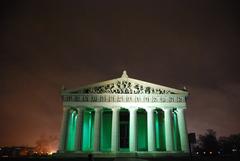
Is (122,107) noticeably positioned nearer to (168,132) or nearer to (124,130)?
(124,130)

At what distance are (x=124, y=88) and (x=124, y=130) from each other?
842 centimetres

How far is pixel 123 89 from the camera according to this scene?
37.9m

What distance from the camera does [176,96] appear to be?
3769cm

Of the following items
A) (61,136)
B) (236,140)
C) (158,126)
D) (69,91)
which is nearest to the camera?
(61,136)

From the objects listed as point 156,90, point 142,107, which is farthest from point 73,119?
point 156,90

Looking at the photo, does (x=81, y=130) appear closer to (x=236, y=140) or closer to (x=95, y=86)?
(x=95, y=86)

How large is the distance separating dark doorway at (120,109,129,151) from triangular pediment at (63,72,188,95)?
4.96 m

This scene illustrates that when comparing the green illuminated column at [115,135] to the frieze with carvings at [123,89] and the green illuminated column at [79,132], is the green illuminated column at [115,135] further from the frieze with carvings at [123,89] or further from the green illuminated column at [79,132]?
the green illuminated column at [79,132]

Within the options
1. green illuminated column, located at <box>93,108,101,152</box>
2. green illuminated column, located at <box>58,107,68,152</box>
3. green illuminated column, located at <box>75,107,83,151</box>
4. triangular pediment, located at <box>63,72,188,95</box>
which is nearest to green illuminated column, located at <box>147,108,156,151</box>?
triangular pediment, located at <box>63,72,188,95</box>

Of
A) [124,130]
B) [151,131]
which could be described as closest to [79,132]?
[124,130]

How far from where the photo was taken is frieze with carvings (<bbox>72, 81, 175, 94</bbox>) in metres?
37.8

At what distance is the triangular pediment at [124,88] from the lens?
3778cm

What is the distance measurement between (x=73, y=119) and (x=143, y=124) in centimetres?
1189

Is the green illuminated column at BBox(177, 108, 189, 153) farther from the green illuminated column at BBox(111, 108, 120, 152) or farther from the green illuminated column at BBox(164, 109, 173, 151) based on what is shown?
the green illuminated column at BBox(111, 108, 120, 152)
